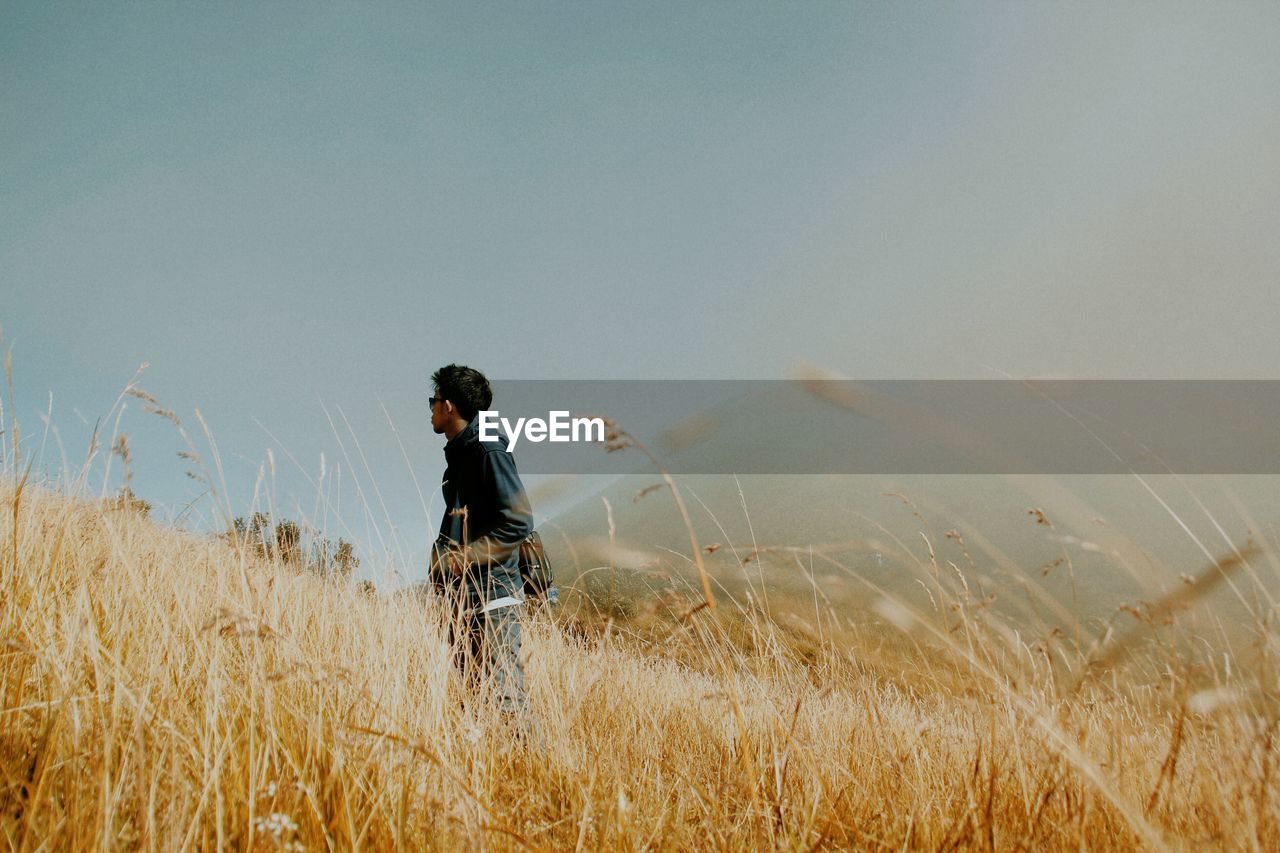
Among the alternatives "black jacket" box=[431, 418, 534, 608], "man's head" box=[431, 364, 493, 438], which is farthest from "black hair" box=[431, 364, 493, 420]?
"black jacket" box=[431, 418, 534, 608]

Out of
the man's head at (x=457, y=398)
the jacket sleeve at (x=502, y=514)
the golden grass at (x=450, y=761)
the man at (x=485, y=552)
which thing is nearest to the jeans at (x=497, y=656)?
the man at (x=485, y=552)

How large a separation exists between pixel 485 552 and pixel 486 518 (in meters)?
0.19

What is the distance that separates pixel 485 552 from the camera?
2645 mm

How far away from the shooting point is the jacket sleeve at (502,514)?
8.79 ft

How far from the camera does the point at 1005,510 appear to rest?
29.8 metres

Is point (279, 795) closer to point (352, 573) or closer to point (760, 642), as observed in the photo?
point (352, 573)

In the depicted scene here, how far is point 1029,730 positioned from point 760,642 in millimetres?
865

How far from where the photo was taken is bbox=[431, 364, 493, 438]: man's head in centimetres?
318

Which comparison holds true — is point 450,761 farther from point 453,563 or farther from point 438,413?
point 438,413

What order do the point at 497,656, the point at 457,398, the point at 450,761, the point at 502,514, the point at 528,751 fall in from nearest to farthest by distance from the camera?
the point at 450,761 < the point at 528,751 < the point at 497,656 < the point at 502,514 < the point at 457,398

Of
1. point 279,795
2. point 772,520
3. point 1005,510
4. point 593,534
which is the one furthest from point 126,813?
point 1005,510

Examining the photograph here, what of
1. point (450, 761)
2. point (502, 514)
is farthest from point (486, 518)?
point (450, 761)

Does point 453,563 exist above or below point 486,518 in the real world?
below

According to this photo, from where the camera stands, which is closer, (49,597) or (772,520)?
(49,597)
